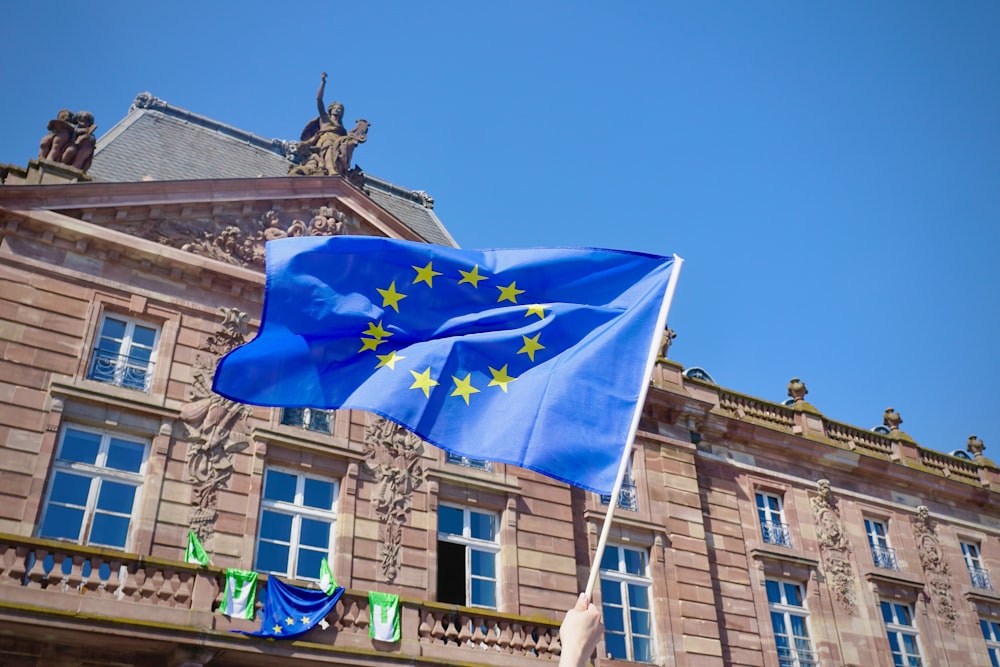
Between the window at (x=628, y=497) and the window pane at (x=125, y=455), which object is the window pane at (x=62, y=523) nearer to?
the window pane at (x=125, y=455)

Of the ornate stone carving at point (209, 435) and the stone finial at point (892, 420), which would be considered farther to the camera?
the stone finial at point (892, 420)

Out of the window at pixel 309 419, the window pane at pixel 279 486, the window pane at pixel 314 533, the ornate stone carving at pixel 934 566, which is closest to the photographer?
the window pane at pixel 314 533

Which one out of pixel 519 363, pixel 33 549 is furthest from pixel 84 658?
pixel 519 363

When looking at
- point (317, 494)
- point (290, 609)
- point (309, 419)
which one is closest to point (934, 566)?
point (317, 494)

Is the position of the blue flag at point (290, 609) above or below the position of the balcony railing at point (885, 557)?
below

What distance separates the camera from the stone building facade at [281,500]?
663 inches

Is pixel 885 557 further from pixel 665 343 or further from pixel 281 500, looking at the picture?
pixel 281 500

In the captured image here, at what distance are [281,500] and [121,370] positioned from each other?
394cm

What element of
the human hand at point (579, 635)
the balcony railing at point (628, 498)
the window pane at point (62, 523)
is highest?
the balcony railing at point (628, 498)

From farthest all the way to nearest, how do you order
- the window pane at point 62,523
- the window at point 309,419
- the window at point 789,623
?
1. the window at point 789,623
2. the window at point 309,419
3. the window pane at point 62,523

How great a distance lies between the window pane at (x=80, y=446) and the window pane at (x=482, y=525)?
7738 millimetres

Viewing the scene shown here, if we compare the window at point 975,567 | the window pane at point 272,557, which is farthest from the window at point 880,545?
the window pane at point 272,557

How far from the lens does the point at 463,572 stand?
20.9m

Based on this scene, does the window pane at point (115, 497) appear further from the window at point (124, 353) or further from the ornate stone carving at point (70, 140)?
the ornate stone carving at point (70, 140)
